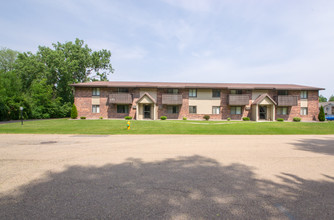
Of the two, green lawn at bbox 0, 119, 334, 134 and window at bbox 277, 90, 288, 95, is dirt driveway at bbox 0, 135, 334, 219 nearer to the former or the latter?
Result: green lawn at bbox 0, 119, 334, 134

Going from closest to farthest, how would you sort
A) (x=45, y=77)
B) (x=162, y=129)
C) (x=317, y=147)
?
Result: (x=317, y=147)
(x=162, y=129)
(x=45, y=77)

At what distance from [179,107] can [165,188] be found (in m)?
26.3

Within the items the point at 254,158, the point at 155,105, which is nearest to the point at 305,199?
the point at 254,158

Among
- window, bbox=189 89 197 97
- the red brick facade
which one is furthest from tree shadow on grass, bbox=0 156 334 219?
window, bbox=189 89 197 97

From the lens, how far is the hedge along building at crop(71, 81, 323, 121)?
93.5ft

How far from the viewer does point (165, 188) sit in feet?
11.2

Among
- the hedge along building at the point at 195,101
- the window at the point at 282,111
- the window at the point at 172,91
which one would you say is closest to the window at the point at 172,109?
the hedge along building at the point at 195,101

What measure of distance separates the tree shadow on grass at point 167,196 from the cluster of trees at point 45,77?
1266 inches

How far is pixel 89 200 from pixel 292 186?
4.27m

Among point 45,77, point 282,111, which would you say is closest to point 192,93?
point 282,111

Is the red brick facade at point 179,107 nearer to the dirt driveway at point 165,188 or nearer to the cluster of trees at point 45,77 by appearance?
the cluster of trees at point 45,77

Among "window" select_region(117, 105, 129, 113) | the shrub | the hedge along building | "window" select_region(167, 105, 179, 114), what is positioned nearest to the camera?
the shrub

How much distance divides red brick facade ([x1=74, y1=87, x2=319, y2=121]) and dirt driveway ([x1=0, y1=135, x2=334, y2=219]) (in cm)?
2365

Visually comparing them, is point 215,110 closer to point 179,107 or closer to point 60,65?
point 179,107
